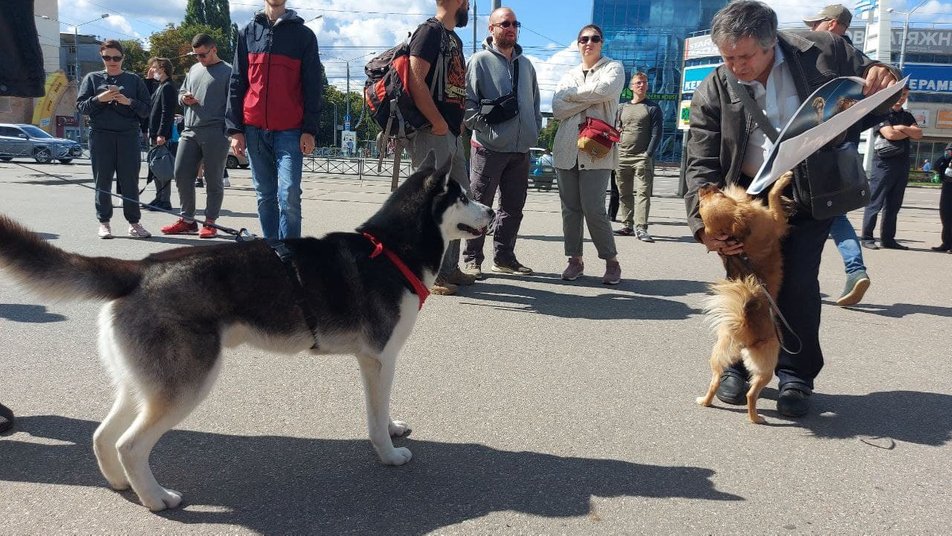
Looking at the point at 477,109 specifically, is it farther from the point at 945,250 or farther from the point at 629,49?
the point at 629,49

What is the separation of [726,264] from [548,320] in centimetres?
202

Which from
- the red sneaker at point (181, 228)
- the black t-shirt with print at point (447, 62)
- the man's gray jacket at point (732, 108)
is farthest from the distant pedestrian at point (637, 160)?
the red sneaker at point (181, 228)

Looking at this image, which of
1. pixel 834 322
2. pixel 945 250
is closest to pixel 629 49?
pixel 945 250

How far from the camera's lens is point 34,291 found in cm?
248

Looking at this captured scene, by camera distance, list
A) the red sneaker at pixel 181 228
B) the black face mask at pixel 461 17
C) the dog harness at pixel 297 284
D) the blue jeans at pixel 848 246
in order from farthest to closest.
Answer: the red sneaker at pixel 181 228 < the blue jeans at pixel 848 246 < the black face mask at pixel 461 17 < the dog harness at pixel 297 284

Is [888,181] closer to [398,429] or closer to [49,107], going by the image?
[398,429]

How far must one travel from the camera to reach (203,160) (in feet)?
27.8

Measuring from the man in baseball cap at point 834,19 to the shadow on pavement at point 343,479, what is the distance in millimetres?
5365

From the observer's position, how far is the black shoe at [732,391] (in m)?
3.91

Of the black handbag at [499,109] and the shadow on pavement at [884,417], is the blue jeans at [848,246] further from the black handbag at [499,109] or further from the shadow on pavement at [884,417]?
the black handbag at [499,109]

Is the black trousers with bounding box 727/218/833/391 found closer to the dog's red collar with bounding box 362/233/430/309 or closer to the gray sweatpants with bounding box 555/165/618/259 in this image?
the dog's red collar with bounding box 362/233/430/309

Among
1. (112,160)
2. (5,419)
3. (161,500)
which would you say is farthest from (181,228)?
(161,500)

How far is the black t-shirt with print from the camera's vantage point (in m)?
5.54

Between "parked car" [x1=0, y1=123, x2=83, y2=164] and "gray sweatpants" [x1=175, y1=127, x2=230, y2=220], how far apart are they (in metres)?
27.6
